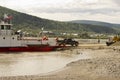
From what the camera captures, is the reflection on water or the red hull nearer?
the reflection on water

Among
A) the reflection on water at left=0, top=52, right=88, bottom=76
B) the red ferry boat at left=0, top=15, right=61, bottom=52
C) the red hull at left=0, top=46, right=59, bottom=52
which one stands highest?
the red ferry boat at left=0, top=15, right=61, bottom=52

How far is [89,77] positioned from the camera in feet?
77.9

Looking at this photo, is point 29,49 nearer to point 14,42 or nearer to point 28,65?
point 14,42

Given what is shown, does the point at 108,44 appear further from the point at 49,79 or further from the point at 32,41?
the point at 49,79

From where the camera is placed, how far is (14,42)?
5147cm

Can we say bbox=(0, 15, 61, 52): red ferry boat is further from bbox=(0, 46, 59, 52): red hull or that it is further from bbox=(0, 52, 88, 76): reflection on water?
bbox=(0, 52, 88, 76): reflection on water

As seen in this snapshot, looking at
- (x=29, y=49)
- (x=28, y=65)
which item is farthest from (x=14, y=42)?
(x=28, y=65)

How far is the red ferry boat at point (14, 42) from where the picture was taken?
167 feet

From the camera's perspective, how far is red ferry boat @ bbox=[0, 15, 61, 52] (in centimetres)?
5088

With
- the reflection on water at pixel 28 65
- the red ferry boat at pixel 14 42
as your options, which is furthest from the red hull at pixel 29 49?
the reflection on water at pixel 28 65

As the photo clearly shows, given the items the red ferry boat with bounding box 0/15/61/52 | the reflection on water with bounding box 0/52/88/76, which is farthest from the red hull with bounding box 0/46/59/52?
the reflection on water with bounding box 0/52/88/76

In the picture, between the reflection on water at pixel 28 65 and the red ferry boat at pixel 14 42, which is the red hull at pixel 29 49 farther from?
the reflection on water at pixel 28 65

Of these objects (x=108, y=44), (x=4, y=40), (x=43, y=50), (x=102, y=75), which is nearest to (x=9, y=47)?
(x=4, y=40)

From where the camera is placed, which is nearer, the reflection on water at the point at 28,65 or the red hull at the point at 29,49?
the reflection on water at the point at 28,65
